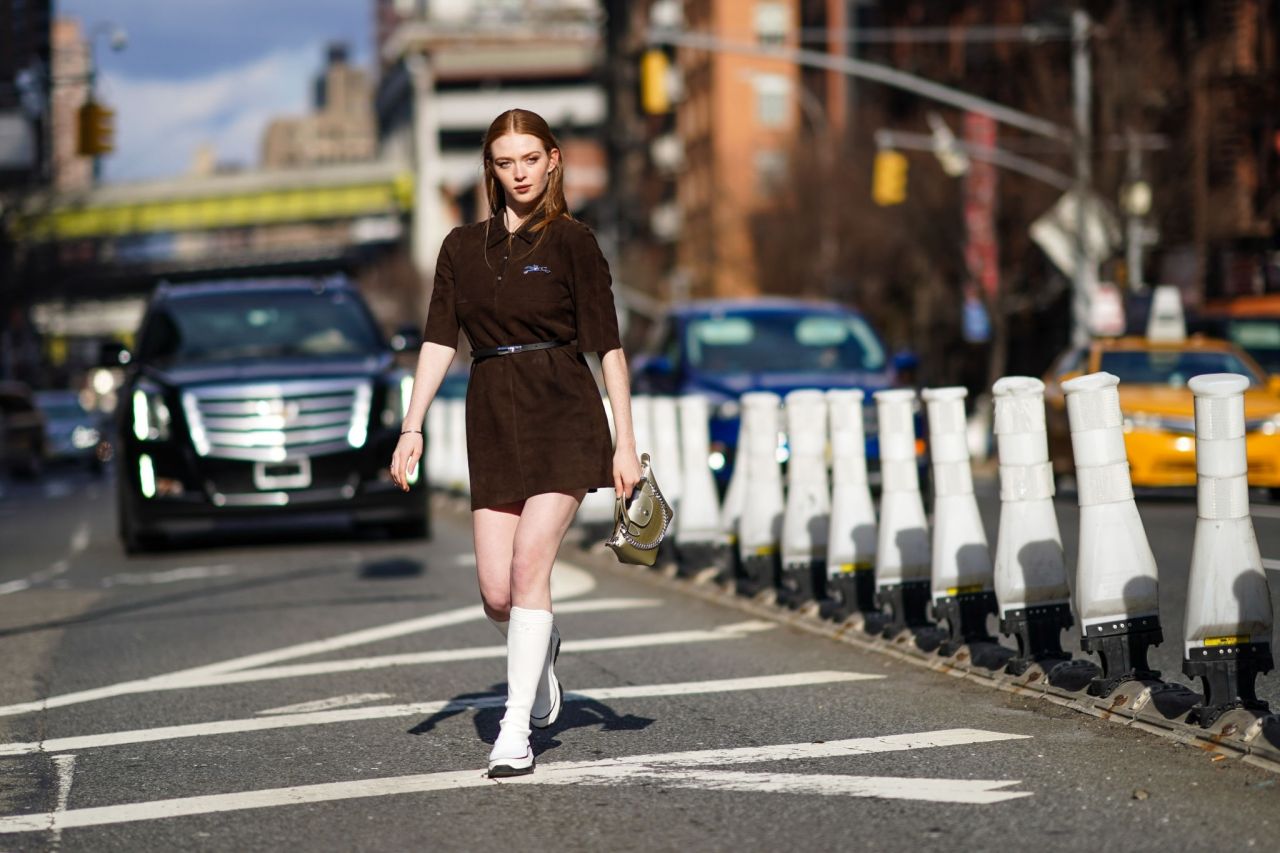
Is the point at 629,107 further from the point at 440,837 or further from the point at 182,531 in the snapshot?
the point at 440,837

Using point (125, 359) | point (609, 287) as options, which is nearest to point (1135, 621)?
point (609, 287)

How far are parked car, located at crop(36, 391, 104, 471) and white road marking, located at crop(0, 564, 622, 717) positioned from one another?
3518 centimetres

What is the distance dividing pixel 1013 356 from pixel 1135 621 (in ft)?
170

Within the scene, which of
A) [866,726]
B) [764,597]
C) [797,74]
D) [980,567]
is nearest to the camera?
[866,726]

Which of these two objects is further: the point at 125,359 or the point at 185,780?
the point at 125,359

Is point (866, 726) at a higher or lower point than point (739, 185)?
lower

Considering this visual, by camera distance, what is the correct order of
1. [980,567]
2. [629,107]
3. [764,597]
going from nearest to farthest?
1. [980,567]
2. [764,597]
3. [629,107]

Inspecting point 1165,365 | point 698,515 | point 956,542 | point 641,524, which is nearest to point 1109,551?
point 956,542

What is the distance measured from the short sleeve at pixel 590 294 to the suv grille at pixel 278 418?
987cm

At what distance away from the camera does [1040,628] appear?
27.0 ft

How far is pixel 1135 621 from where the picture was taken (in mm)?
7504

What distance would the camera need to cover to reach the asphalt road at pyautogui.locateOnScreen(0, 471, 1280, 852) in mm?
5883

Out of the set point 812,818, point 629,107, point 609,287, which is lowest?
point 812,818

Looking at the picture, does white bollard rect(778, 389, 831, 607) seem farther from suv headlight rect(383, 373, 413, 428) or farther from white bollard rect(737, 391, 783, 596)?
suv headlight rect(383, 373, 413, 428)
